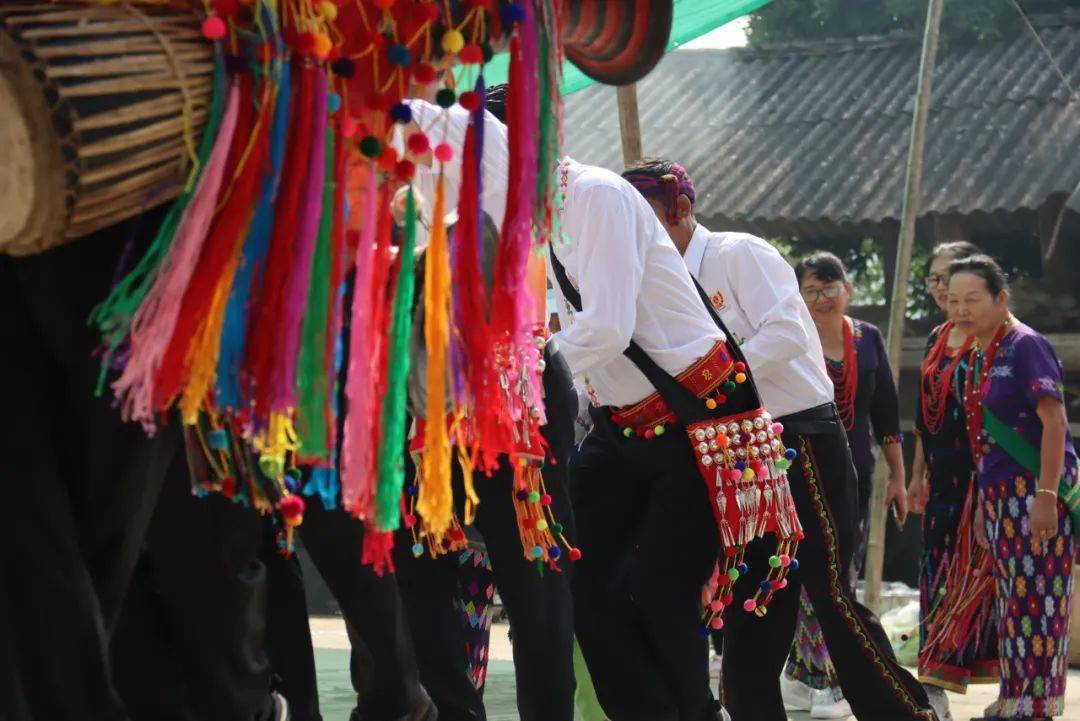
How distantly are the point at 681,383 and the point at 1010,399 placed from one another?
2.42m

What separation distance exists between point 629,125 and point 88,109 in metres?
4.81

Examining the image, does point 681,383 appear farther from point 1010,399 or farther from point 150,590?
point 1010,399

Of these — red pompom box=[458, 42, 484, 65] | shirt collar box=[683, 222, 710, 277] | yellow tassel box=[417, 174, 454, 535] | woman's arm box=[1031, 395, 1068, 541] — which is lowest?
woman's arm box=[1031, 395, 1068, 541]

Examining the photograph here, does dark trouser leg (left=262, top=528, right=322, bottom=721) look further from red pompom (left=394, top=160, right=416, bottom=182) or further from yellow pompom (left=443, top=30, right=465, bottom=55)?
yellow pompom (left=443, top=30, right=465, bottom=55)

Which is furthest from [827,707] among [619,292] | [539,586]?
[539,586]

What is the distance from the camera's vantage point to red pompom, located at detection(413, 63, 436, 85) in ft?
9.26

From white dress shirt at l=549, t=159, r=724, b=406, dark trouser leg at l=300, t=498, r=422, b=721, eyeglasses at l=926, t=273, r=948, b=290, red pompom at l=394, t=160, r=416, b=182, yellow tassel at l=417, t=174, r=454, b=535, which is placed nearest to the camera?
yellow tassel at l=417, t=174, r=454, b=535

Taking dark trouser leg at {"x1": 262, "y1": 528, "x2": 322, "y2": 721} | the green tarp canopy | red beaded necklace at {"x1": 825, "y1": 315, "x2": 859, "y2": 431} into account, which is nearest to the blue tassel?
dark trouser leg at {"x1": 262, "y1": 528, "x2": 322, "y2": 721}

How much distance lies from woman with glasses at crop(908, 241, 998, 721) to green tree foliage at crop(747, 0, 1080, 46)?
802 centimetres

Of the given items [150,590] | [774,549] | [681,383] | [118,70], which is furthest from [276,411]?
[774,549]

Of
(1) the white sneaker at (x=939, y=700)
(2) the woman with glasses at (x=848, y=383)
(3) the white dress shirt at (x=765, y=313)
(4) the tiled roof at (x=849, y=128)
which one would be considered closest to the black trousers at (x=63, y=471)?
(3) the white dress shirt at (x=765, y=313)

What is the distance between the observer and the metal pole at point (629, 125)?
23.3 feet

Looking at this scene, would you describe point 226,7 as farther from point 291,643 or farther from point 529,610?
point 291,643

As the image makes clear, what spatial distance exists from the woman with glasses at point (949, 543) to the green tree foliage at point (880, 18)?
8.02m
